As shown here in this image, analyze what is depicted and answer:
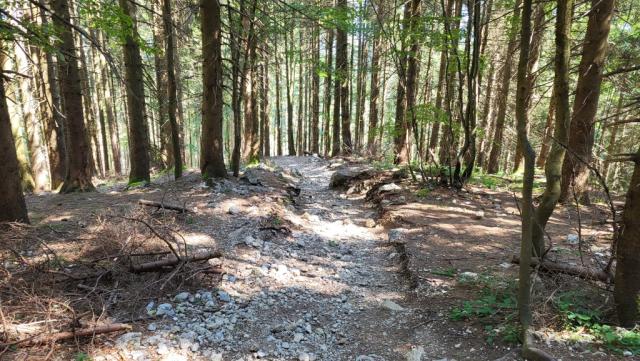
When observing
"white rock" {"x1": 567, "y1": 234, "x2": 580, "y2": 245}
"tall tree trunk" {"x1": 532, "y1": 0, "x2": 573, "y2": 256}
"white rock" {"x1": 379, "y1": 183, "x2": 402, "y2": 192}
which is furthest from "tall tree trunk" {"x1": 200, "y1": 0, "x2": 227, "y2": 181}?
"white rock" {"x1": 567, "y1": 234, "x2": 580, "y2": 245}

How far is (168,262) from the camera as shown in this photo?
4633 mm

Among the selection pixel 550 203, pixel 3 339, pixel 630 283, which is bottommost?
pixel 3 339

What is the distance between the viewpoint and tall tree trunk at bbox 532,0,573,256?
3889mm

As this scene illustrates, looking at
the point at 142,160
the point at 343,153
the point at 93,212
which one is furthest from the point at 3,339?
the point at 343,153

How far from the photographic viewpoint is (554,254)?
555 cm

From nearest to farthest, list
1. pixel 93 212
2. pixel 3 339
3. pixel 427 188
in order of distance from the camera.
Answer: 1. pixel 3 339
2. pixel 93 212
3. pixel 427 188

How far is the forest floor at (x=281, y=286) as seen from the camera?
3.59 m

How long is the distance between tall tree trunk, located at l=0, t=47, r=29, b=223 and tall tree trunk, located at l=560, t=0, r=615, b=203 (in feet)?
31.0

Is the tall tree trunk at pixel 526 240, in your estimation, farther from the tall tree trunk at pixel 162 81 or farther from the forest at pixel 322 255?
the tall tree trunk at pixel 162 81

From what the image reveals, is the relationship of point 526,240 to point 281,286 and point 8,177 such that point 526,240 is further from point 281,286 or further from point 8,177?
point 8,177

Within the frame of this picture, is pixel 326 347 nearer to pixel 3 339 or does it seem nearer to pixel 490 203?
pixel 3 339

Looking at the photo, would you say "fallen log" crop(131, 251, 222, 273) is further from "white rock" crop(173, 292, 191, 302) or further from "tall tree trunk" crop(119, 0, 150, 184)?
"tall tree trunk" crop(119, 0, 150, 184)

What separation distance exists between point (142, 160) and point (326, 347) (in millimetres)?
9466

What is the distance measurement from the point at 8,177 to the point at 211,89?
5.02m
